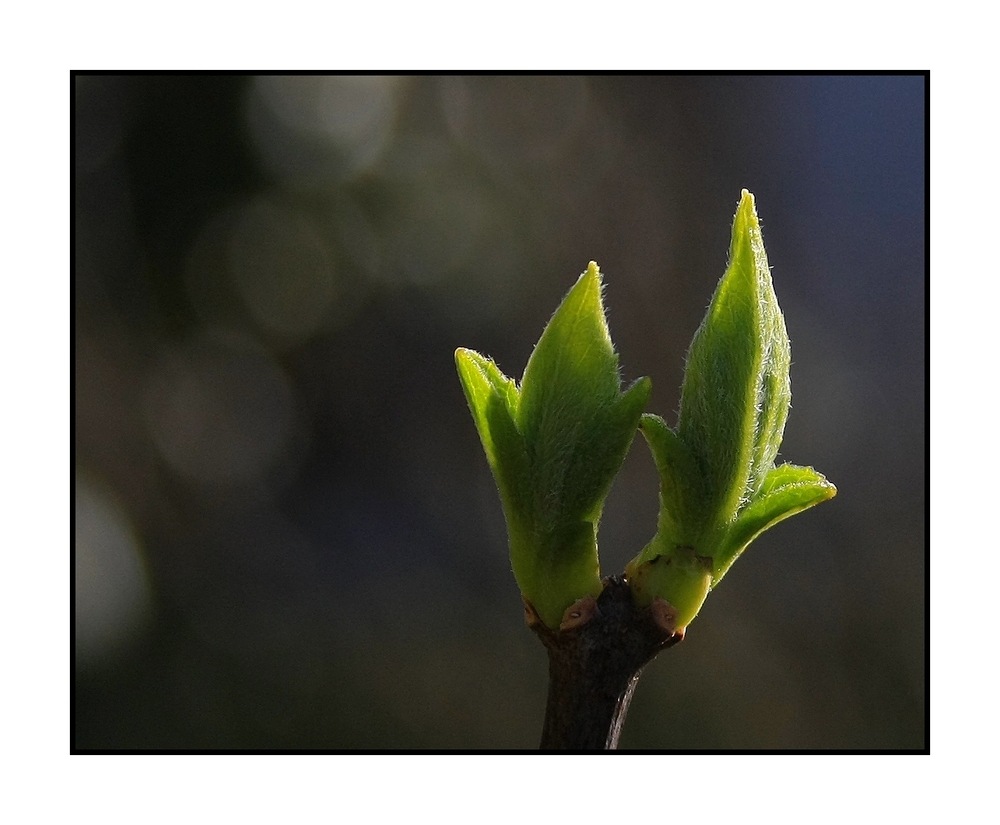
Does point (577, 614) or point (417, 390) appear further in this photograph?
point (417, 390)

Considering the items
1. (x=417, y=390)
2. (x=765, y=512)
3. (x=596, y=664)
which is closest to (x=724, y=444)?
(x=765, y=512)

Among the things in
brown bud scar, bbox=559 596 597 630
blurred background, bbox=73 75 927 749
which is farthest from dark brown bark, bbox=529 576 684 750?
blurred background, bbox=73 75 927 749

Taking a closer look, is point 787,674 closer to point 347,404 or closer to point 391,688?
point 391,688

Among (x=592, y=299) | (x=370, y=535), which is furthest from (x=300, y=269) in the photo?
(x=592, y=299)

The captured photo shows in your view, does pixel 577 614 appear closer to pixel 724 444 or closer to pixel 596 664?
pixel 596 664

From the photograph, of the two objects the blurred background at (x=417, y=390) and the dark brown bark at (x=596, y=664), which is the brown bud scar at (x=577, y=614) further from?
the blurred background at (x=417, y=390)

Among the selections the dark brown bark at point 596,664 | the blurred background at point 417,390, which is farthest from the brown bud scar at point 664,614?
the blurred background at point 417,390

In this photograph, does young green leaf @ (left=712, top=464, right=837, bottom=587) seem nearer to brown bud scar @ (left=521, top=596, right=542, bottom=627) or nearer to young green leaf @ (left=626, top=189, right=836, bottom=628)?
young green leaf @ (left=626, top=189, right=836, bottom=628)
